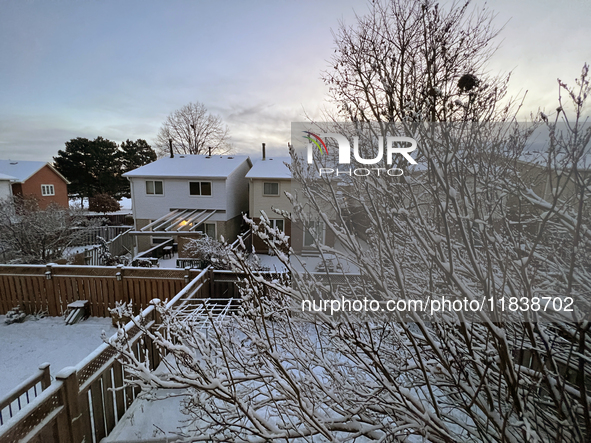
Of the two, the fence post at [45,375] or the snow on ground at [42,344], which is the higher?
the fence post at [45,375]

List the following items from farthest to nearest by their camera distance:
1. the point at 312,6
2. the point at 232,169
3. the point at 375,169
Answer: the point at 232,169, the point at 312,6, the point at 375,169

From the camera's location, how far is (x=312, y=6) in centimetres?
407

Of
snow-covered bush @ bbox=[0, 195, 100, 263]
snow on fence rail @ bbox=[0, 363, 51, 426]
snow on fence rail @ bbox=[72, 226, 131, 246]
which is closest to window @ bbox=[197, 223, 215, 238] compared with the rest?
snow on fence rail @ bbox=[72, 226, 131, 246]

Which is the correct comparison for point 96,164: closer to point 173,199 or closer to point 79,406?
point 173,199

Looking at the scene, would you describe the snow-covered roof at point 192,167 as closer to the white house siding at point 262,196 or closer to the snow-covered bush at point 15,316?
the white house siding at point 262,196

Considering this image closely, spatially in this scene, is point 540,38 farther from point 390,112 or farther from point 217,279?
point 217,279

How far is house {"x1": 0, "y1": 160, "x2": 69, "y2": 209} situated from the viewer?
18.8 meters

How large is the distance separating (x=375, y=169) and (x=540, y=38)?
2336mm

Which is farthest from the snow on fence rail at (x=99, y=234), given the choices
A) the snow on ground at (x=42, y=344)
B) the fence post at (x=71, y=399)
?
the fence post at (x=71, y=399)

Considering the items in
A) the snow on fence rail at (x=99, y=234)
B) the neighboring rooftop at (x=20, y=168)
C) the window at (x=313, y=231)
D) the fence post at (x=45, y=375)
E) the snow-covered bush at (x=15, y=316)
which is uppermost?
the neighboring rooftop at (x=20, y=168)

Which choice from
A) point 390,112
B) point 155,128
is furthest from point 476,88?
point 155,128

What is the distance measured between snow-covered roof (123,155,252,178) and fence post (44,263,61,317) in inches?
318

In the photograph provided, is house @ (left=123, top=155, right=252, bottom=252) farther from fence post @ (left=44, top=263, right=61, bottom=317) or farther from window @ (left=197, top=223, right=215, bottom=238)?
Result: fence post @ (left=44, top=263, right=61, bottom=317)

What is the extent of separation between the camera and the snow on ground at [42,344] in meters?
4.84
